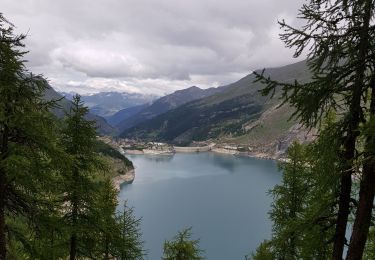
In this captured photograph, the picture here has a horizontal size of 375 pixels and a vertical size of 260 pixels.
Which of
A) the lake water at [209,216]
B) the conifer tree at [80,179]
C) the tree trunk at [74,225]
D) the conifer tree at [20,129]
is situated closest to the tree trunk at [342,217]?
the conifer tree at [20,129]

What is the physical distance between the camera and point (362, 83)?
9539mm

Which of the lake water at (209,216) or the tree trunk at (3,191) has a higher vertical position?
the tree trunk at (3,191)

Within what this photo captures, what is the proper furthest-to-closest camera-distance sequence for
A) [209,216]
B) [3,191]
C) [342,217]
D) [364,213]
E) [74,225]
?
[209,216] → [74,225] → [3,191] → [342,217] → [364,213]

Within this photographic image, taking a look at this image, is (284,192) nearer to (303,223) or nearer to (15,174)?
(303,223)

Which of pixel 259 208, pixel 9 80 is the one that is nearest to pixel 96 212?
pixel 9 80

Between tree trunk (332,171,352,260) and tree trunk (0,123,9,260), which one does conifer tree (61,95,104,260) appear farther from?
tree trunk (332,171,352,260)

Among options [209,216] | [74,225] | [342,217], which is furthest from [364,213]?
[209,216]

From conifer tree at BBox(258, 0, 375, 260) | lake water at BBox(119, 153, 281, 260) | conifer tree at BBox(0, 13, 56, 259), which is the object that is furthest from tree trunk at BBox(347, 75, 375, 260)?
lake water at BBox(119, 153, 281, 260)

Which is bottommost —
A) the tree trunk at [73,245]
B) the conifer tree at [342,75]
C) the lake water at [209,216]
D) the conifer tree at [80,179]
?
the lake water at [209,216]

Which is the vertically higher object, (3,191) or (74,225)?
(3,191)

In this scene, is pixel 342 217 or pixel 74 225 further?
pixel 74 225

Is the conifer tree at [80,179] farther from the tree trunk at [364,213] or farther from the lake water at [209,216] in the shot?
the lake water at [209,216]

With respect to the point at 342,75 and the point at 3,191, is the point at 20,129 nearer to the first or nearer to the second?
the point at 3,191

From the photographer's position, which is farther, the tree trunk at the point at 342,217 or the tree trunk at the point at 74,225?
the tree trunk at the point at 74,225
